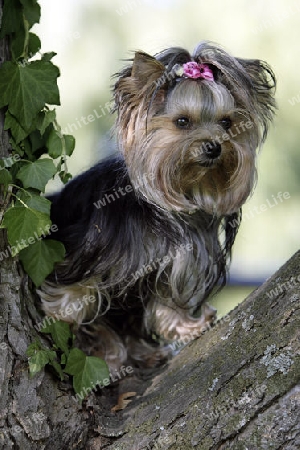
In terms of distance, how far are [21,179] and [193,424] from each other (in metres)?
0.90

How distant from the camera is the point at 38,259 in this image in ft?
7.37

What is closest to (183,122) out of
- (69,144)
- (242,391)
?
(69,144)

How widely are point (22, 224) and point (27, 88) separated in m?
0.42

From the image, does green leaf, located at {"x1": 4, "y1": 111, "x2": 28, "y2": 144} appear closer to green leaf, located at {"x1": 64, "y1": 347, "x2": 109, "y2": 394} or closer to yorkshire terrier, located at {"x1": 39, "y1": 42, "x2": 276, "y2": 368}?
yorkshire terrier, located at {"x1": 39, "y1": 42, "x2": 276, "y2": 368}

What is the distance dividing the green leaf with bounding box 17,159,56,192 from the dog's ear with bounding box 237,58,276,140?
96 centimetres

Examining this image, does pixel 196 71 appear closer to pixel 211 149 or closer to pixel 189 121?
pixel 189 121

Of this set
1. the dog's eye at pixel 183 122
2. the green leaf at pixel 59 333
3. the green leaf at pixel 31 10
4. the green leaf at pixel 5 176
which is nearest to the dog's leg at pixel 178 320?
the green leaf at pixel 59 333

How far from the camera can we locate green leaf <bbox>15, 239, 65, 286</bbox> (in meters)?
2.22

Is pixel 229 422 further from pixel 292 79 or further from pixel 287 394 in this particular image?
pixel 292 79

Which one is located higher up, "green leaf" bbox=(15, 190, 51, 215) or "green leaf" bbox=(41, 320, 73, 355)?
"green leaf" bbox=(15, 190, 51, 215)

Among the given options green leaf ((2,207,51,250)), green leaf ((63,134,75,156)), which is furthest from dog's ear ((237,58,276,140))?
green leaf ((2,207,51,250))

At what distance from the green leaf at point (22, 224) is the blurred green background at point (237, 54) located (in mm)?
3032

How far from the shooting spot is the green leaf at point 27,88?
2.09 metres

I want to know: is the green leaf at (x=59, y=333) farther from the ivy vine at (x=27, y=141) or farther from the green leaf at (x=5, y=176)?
the green leaf at (x=5, y=176)
